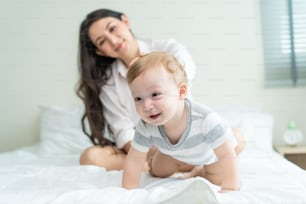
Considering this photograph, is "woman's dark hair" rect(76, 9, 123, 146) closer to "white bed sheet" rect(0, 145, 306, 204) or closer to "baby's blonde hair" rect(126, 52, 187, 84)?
"white bed sheet" rect(0, 145, 306, 204)

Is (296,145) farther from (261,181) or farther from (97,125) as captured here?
(97,125)

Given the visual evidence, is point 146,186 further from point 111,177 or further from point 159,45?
point 159,45

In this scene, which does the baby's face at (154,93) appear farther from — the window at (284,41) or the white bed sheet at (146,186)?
the window at (284,41)

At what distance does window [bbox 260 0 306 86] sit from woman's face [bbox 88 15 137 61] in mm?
508

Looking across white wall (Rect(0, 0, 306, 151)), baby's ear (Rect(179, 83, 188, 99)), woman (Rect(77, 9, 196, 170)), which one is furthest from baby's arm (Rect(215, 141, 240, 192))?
white wall (Rect(0, 0, 306, 151))

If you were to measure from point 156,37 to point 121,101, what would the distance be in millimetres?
398

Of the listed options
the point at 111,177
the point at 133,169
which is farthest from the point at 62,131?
the point at 133,169

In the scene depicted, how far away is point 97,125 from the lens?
1.22 meters

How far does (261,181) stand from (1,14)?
1194mm

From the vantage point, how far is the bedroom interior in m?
1.38

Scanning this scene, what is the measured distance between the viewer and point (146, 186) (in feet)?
2.68

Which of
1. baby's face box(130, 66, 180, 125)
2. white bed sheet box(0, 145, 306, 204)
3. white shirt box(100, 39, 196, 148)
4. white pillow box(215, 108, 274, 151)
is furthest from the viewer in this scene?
white pillow box(215, 108, 274, 151)

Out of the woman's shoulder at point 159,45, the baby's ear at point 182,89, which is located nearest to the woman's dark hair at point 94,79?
the woman's shoulder at point 159,45

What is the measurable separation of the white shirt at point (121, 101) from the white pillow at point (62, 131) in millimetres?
300
